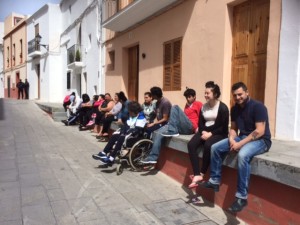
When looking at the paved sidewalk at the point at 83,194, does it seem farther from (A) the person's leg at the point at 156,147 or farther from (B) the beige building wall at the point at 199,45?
(B) the beige building wall at the point at 199,45

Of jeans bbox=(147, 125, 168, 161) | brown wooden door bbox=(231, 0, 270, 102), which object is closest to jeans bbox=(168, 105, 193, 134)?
jeans bbox=(147, 125, 168, 161)

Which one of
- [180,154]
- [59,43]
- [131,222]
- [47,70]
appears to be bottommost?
[131,222]

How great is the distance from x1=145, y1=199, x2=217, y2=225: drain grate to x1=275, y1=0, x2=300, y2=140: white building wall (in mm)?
2222

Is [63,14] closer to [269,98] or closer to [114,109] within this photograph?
[114,109]

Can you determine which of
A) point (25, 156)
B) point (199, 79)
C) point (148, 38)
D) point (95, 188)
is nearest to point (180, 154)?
point (95, 188)

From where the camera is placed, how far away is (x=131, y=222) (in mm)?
3873

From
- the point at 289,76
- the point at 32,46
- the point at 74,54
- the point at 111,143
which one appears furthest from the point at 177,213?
Result: the point at 32,46

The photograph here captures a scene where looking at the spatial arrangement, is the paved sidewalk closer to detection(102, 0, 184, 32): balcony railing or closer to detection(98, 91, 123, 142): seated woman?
detection(98, 91, 123, 142): seated woman

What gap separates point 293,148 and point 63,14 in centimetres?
1964

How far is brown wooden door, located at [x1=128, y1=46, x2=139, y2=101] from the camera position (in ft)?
38.7

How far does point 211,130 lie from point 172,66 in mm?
4759

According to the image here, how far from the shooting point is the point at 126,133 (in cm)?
605

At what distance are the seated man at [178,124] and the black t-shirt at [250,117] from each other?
1.43m

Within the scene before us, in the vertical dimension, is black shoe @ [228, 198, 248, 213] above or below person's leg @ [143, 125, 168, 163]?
below
